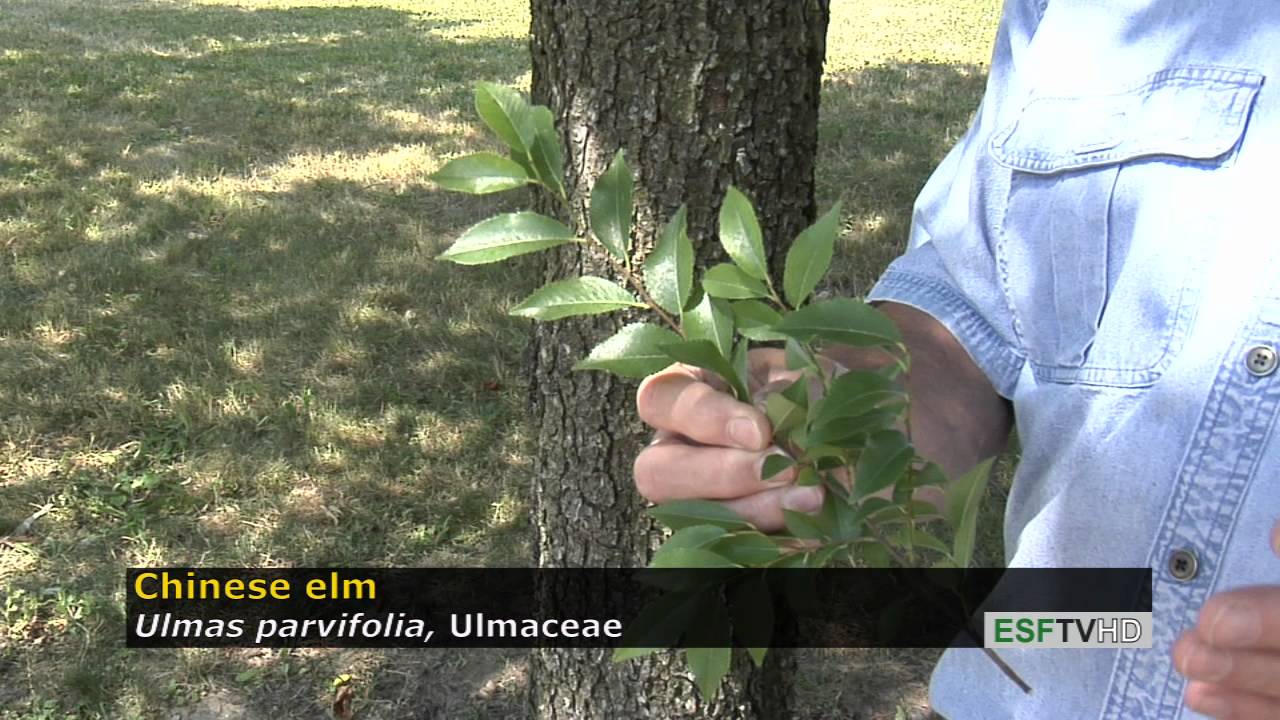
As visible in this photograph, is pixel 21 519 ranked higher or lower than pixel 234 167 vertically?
lower

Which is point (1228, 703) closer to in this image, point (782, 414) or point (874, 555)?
point (874, 555)

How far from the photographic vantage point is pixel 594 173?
1.88 m

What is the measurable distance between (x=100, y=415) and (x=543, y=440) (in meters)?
2.36

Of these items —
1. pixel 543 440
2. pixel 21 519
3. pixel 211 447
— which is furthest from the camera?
pixel 211 447

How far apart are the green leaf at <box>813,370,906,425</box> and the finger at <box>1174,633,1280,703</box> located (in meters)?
0.33

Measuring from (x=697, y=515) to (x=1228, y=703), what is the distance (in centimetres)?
43

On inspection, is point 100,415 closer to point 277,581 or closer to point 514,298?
point 277,581

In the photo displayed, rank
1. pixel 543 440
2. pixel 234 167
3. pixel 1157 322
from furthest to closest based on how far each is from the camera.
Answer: pixel 234 167 < pixel 543 440 < pixel 1157 322

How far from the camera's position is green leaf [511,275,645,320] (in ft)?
2.78

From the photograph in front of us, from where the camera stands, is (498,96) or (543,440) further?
(543,440)

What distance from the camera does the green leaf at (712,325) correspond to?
854 millimetres

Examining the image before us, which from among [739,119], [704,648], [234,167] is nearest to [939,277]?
[704,648]

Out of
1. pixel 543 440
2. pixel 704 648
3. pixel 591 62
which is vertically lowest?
pixel 543 440

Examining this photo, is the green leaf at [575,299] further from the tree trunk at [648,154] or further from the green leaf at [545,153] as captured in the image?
the tree trunk at [648,154]
